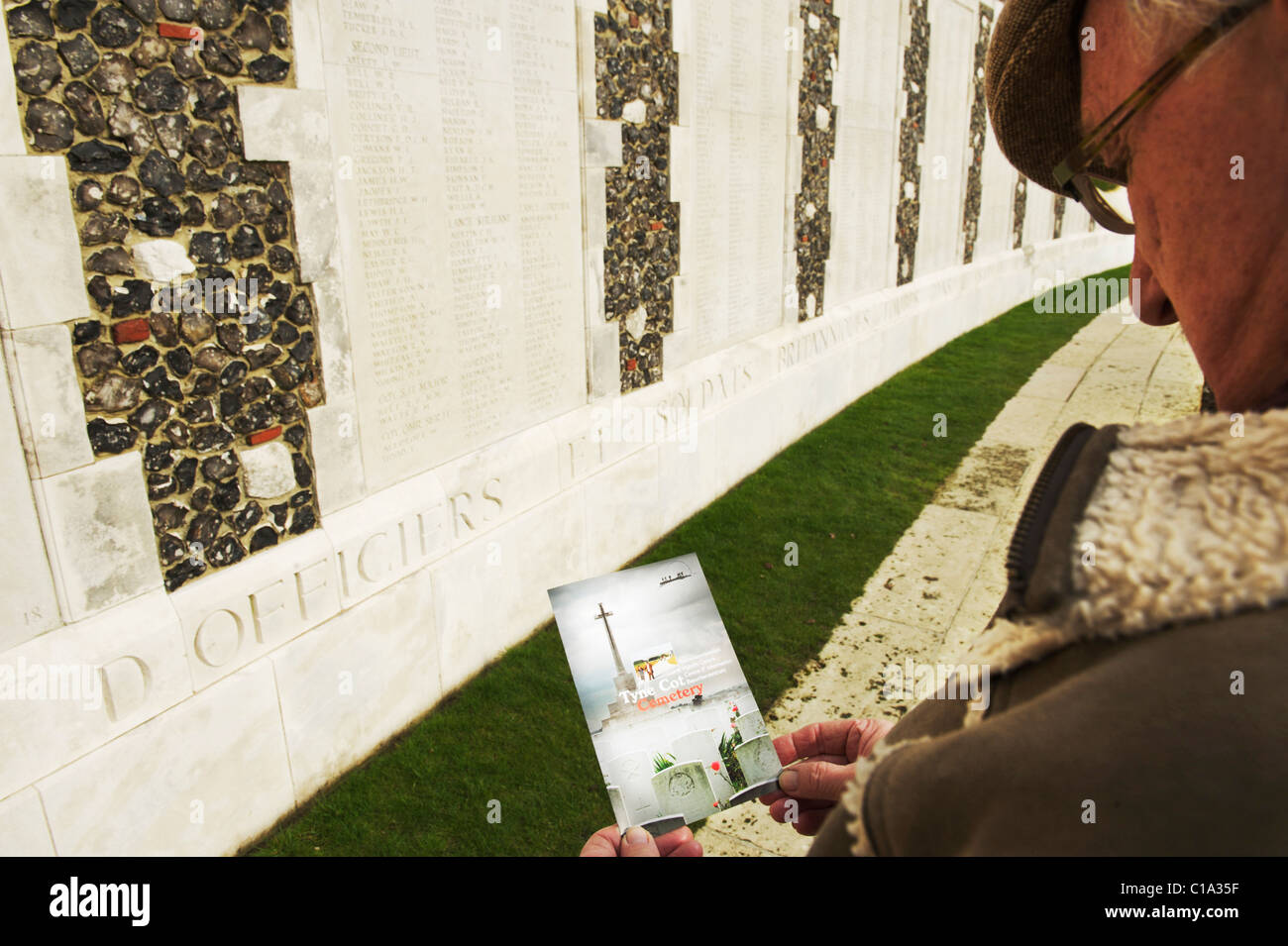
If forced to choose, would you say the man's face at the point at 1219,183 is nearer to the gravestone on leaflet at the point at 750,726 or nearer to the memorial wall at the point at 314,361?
the gravestone on leaflet at the point at 750,726

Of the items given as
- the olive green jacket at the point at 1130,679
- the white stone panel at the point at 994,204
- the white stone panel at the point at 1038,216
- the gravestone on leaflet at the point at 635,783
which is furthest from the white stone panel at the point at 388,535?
the white stone panel at the point at 1038,216

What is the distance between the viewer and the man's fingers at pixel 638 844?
1.52m

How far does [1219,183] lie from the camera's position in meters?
0.79

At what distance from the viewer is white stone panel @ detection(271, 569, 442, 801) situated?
322 centimetres

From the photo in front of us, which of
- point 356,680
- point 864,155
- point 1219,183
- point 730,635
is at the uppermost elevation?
point 864,155

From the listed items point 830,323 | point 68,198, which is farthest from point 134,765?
point 830,323

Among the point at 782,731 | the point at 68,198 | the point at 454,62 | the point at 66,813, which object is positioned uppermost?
the point at 454,62

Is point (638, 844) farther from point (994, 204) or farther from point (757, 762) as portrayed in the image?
point (994, 204)

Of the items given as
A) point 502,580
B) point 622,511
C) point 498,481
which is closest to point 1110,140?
point 498,481

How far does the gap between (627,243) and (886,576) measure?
239 centimetres

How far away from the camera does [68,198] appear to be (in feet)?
7.82

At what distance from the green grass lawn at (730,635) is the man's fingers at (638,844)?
170 centimetres

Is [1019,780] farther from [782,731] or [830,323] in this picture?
[830,323]

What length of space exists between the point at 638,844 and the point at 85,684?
1.87 meters
